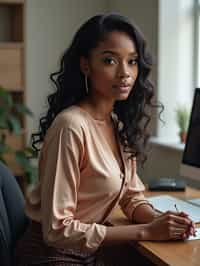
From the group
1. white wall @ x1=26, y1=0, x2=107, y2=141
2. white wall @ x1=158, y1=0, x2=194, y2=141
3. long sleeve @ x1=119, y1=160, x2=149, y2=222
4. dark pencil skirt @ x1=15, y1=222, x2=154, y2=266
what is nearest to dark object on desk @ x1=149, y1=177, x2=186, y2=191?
long sleeve @ x1=119, y1=160, x2=149, y2=222

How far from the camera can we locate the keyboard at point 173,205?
6.82ft

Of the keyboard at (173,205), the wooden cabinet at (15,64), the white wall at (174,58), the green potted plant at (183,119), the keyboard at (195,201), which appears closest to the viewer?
the keyboard at (173,205)

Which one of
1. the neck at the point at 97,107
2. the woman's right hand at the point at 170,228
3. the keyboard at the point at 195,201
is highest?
the neck at the point at 97,107

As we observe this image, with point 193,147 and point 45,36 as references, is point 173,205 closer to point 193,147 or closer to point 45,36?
point 193,147

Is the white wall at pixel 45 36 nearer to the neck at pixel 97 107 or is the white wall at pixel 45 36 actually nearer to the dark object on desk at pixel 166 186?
the dark object on desk at pixel 166 186

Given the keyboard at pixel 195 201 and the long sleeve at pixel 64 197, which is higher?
the long sleeve at pixel 64 197

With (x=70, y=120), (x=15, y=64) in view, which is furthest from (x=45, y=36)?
(x=70, y=120)

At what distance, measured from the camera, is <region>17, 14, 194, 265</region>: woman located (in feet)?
5.57

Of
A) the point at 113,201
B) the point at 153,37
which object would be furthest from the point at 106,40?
the point at 153,37

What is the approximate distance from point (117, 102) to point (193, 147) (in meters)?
0.50

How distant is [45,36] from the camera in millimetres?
4164

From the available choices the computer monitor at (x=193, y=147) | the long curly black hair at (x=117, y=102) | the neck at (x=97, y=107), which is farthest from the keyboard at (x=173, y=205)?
the neck at (x=97, y=107)

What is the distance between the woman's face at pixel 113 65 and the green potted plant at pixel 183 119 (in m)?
1.70

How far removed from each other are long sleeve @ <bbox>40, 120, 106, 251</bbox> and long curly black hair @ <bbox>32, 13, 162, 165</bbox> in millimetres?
201
